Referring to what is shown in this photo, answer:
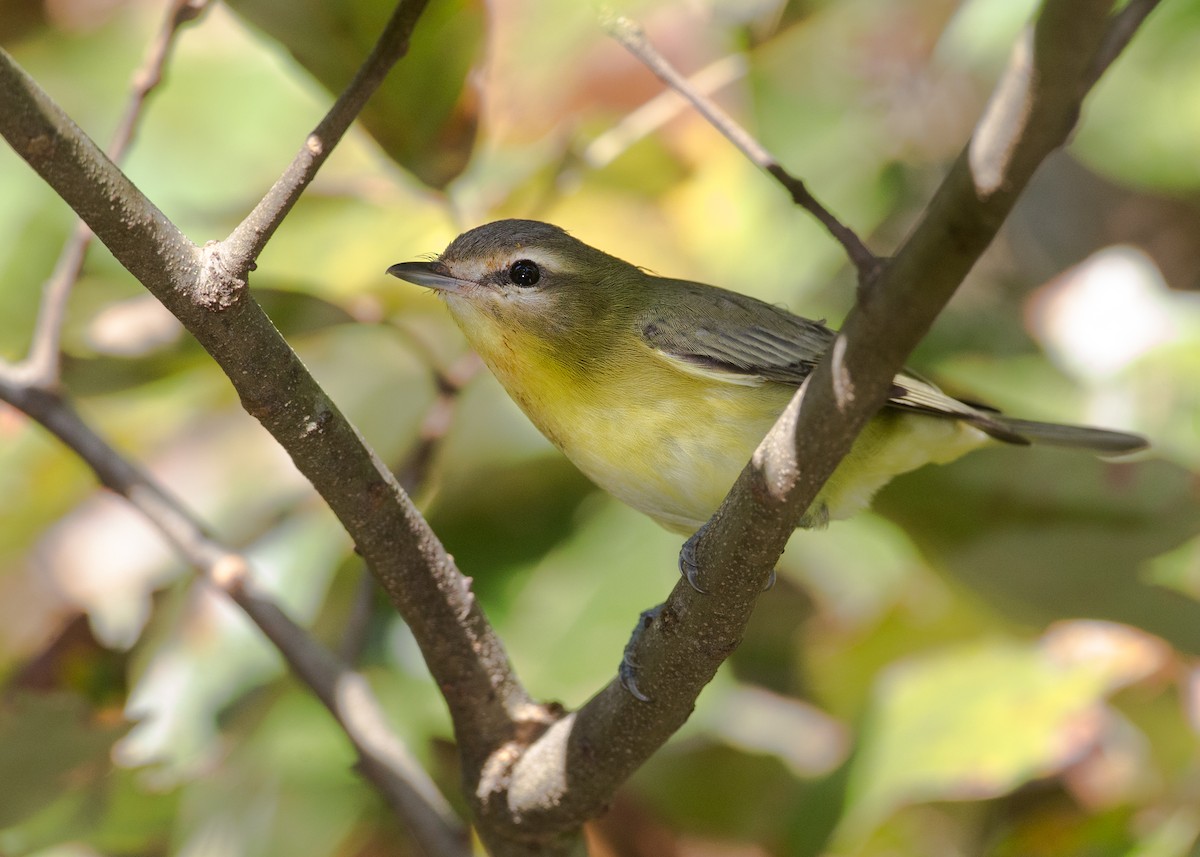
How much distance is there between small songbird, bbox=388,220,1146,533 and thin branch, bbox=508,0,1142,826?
45 cm

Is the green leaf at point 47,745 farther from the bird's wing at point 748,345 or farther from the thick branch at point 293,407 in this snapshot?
the bird's wing at point 748,345

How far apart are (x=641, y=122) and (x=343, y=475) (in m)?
1.64

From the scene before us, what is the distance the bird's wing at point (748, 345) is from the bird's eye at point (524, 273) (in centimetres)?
25

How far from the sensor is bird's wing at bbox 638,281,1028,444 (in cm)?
239

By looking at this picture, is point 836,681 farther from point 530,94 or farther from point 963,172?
point 963,172

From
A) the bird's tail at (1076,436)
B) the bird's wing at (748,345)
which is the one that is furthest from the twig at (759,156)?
the bird's tail at (1076,436)

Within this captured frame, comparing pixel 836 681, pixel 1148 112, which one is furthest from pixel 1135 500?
pixel 1148 112

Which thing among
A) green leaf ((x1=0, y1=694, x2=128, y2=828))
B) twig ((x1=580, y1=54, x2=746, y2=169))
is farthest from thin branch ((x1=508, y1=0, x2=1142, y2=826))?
twig ((x1=580, y1=54, x2=746, y2=169))

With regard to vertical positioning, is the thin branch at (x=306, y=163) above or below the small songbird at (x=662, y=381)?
below

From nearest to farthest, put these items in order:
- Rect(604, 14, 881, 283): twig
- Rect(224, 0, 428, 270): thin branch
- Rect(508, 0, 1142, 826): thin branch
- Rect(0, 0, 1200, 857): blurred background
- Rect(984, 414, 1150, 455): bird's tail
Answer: Rect(508, 0, 1142, 826): thin branch
Rect(604, 14, 881, 283): twig
Rect(224, 0, 428, 270): thin branch
Rect(0, 0, 1200, 857): blurred background
Rect(984, 414, 1150, 455): bird's tail

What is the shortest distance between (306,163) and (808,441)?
0.66m

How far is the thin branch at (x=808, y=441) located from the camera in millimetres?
993

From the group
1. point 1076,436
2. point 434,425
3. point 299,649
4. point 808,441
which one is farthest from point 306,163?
point 1076,436

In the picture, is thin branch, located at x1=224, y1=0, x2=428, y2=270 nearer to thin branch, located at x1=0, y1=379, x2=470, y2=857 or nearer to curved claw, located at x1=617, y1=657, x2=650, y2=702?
curved claw, located at x1=617, y1=657, x2=650, y2=702
